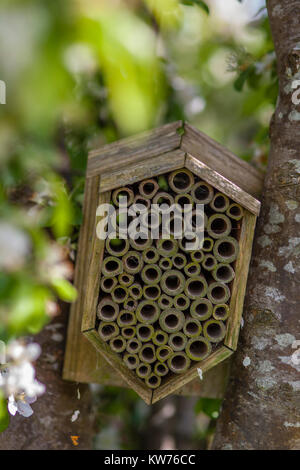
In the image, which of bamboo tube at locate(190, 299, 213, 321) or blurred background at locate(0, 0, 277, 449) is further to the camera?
bamboo tube at locate(190, 299, 213, 321)

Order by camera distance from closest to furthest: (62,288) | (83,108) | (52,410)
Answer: (62,288)
(52,410)
(83,108)

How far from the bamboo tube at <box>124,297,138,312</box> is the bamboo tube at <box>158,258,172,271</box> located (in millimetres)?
119

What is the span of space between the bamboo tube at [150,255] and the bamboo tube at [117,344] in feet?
0.75

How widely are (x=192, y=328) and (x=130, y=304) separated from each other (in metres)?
0.18

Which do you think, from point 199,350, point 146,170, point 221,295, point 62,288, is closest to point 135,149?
point 146,170

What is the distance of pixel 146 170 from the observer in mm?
1251

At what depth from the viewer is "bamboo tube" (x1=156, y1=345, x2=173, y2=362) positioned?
4.17ft

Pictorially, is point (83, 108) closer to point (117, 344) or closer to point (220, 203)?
point (220, 203)

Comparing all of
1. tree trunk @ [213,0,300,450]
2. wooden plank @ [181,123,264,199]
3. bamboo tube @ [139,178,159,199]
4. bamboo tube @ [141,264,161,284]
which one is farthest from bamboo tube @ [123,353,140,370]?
wooden plank @ [181,123,264,199]

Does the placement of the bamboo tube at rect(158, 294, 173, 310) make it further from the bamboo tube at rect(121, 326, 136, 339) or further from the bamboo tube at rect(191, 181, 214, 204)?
the bamboo tube at rect(191, 181, 214, 204)
